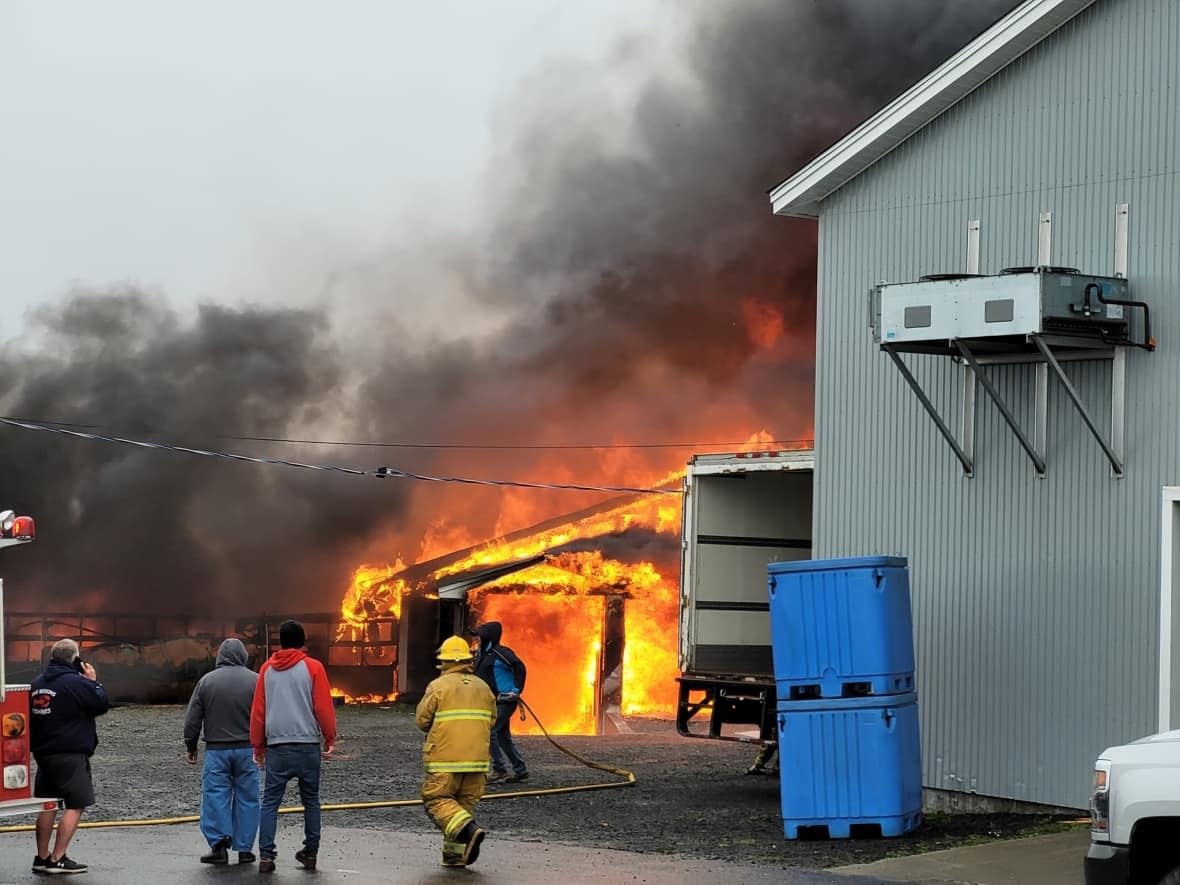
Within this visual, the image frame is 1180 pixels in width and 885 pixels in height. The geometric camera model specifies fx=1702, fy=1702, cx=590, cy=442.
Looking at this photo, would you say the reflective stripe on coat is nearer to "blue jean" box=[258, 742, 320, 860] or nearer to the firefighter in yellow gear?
the firefighter in yellow gear

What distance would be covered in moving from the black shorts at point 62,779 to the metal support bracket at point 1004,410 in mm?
6916

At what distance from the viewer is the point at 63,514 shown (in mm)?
35469

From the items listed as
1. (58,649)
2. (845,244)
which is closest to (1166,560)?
(845,244)

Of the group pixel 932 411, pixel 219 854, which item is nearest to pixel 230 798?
pixel 219 854

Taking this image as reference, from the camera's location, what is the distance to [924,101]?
13.9 m

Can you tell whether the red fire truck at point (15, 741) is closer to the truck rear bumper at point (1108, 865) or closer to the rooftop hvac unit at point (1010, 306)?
the truck rear bumper at point (1108, 865)

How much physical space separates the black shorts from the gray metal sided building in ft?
22.1

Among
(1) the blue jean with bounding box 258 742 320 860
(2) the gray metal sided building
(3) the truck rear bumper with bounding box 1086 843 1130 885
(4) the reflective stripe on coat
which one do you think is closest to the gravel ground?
(2) the gray metal sided building

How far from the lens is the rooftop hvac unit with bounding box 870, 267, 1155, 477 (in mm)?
12211

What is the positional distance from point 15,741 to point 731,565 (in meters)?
8.59

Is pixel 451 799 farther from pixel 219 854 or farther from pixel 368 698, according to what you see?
pixel 368 698

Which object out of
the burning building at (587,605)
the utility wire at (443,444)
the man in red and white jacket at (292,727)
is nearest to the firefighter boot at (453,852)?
the man in red and white jacket at (292,727)

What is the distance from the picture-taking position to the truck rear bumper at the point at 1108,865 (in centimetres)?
740

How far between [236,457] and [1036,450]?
22.5m
